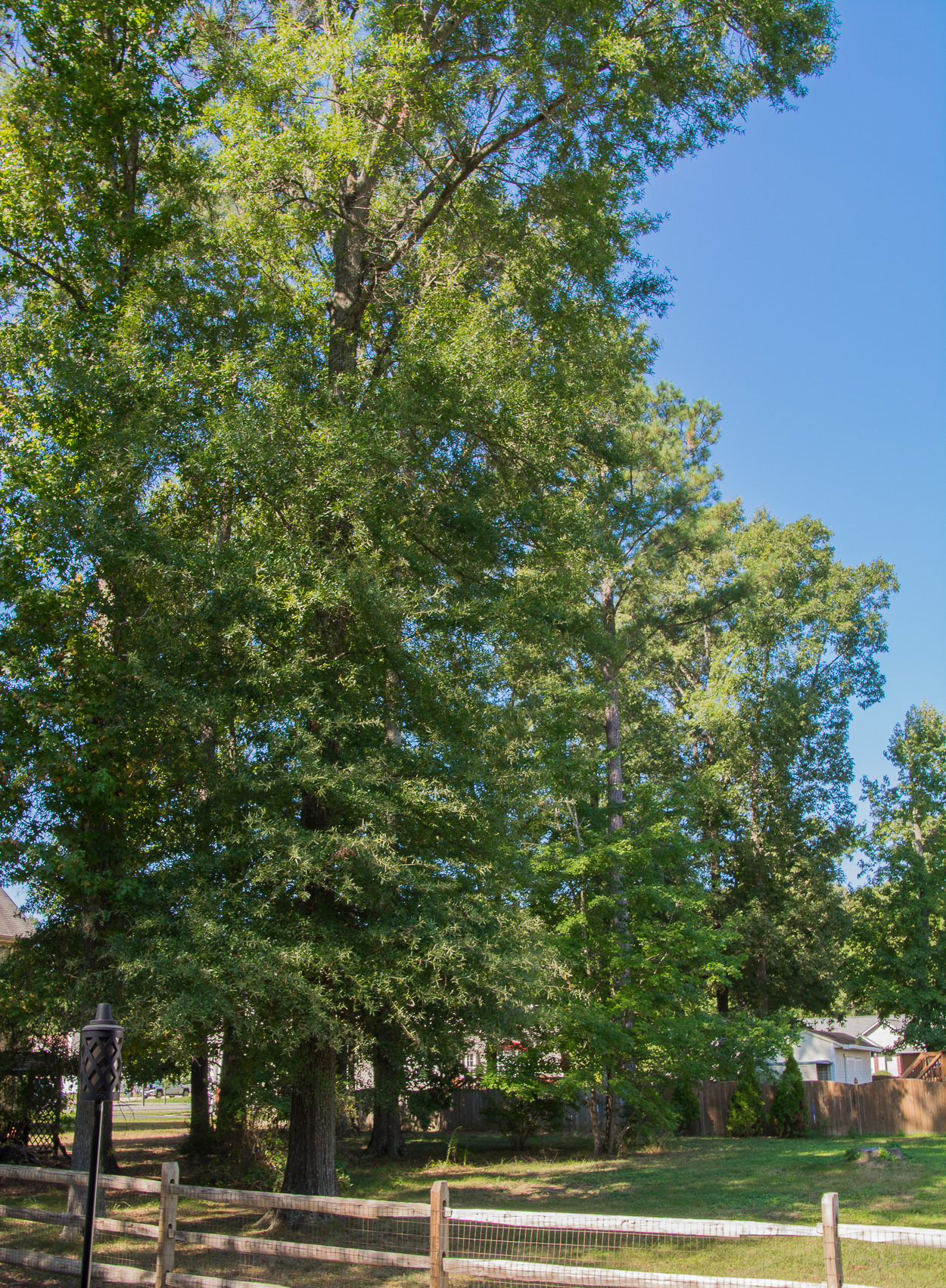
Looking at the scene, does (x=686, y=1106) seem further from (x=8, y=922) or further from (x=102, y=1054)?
(x=102, y=1054)

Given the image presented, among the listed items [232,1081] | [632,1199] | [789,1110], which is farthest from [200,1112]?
[789,1110]

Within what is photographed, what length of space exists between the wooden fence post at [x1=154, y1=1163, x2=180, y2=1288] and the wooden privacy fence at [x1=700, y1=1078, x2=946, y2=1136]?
22.4 metres

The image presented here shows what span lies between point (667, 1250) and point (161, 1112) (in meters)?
29.4

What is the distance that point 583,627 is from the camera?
43.6ft

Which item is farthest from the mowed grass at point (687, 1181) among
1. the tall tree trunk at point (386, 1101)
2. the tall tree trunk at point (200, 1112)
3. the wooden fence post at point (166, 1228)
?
the wooden fence post at point (166, 1228)

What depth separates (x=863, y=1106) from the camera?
26969mm

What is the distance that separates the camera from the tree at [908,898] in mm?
30734

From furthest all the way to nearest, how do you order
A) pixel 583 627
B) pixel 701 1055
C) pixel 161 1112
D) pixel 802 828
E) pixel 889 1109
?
pixel 161 1112 < pixel 802 828 < pixel 889 1109 < pixel 701 1055 < pixel 583 627

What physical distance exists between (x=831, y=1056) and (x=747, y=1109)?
1326 cm

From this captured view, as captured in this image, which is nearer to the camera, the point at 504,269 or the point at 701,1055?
the point at 504,269

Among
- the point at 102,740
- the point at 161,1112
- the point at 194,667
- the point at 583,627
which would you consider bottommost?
the point at 161,1112

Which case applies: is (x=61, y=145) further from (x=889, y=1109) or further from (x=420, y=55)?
(x=889, y=1109)

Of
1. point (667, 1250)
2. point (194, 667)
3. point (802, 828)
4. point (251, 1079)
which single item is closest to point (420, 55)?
point (194, 667)

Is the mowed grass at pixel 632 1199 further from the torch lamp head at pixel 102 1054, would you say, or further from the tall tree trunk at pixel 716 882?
the tall tree trunk at pixel 716 882
